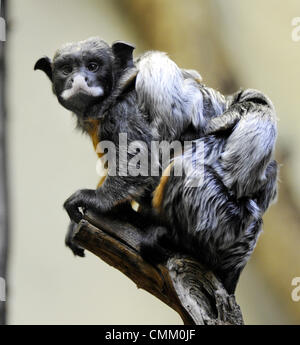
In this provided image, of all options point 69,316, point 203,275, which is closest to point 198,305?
point 203,275

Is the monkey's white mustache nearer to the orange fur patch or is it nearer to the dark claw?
the orange fur patch

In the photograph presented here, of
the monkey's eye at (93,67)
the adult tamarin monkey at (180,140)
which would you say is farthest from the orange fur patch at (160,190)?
the monkey's eye at (93,67)

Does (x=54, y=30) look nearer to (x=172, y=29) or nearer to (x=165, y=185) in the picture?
(x=172, y=29)

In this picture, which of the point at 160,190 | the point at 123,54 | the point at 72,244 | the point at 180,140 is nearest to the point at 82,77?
the point at 123,54

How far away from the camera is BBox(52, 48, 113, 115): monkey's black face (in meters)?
2.77

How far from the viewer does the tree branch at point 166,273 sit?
2.56 metres

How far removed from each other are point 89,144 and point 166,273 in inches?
67.9

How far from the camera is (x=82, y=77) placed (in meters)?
2.75

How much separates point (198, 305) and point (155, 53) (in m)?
1.29

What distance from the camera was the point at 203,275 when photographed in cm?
269

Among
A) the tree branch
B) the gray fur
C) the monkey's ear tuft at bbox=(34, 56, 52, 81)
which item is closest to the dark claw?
the tree branch

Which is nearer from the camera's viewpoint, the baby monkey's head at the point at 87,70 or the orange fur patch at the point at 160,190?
the orange fur patch at the point at 160,190

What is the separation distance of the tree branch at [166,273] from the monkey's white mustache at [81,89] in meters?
0.60

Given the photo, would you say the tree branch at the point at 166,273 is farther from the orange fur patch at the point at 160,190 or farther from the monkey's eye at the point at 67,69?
the monkey's eye at the point at 67,69
